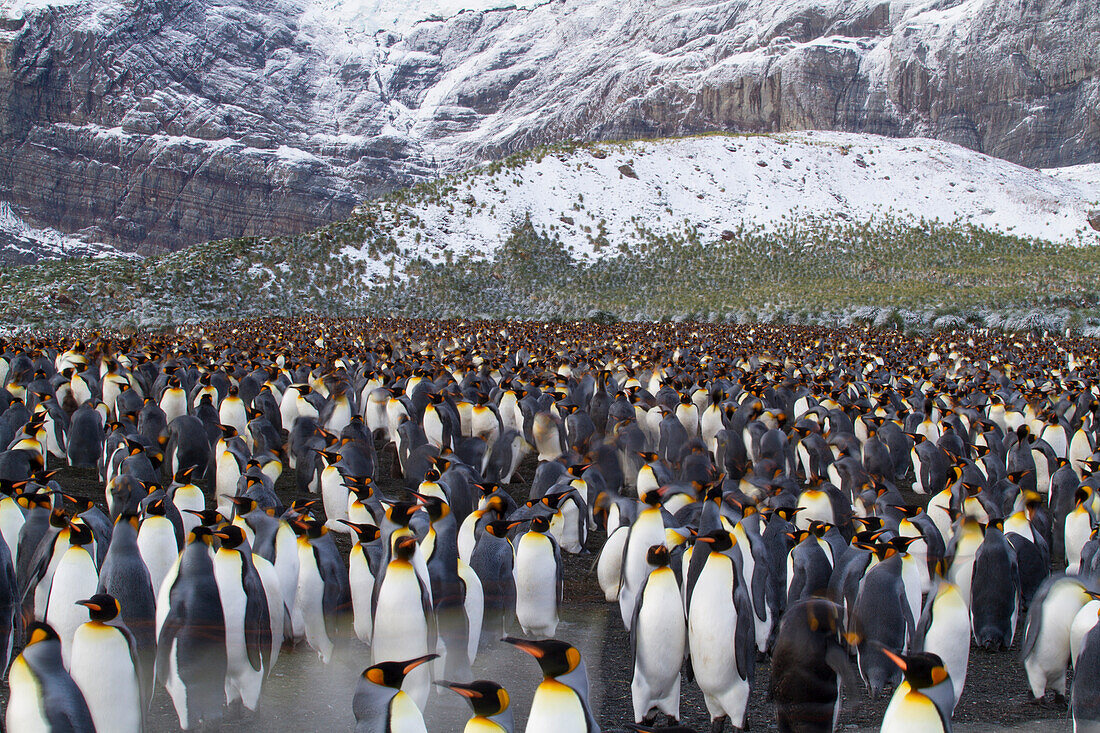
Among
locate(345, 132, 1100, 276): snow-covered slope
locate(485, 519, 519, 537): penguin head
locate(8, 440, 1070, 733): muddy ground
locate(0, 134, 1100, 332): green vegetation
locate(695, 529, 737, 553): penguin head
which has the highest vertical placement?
locate(345, 132, 1100, 276): snow-covered slope

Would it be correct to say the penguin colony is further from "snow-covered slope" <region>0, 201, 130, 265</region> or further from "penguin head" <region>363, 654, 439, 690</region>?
"snow-covered slope" <region>0, 201, 130, 265</region>

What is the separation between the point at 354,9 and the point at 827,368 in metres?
175

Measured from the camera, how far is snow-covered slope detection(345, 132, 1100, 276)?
1678 inches

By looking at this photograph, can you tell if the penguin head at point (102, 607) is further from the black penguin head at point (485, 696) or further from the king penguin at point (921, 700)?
the king penguin at point (921, 700)

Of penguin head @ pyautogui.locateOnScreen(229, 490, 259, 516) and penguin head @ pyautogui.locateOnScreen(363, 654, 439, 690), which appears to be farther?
penguin head @ pyautogui.locateOnScreen(229, 490, 259, 516)

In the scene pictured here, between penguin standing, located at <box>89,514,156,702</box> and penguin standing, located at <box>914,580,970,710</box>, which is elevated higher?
penguin standing, located at <box>89,514,156,702</box>

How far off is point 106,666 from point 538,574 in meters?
2.10

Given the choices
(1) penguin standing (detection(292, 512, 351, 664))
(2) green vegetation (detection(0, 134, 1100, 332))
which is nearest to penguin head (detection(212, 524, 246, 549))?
(1) penguin standing (detection(292, 512, 351, 664))

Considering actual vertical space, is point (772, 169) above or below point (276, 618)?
above

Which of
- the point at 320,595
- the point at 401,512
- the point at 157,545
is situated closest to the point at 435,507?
the point at 401,512

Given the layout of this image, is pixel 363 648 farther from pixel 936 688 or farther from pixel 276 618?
pixel 936 688

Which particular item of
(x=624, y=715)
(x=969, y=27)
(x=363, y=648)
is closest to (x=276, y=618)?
(x=363, y=648)

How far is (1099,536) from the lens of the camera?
4.50m

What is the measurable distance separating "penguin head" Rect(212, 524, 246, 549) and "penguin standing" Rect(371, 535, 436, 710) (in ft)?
2.31
